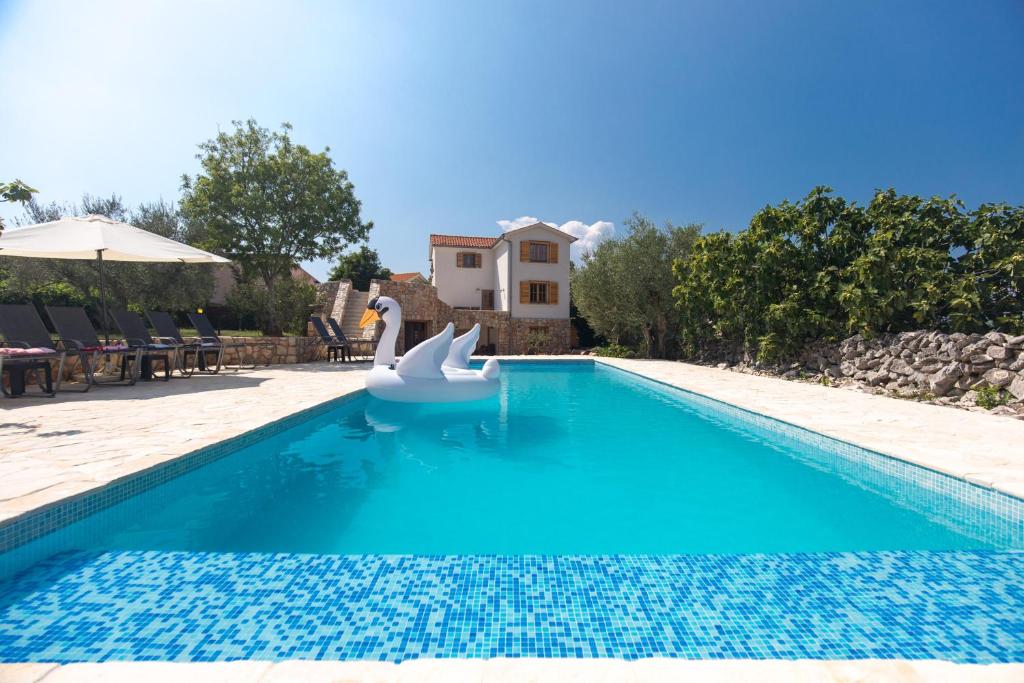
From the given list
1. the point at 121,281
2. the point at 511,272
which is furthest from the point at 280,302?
the point at 511,272

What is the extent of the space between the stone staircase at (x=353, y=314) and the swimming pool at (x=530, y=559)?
54.4 ft

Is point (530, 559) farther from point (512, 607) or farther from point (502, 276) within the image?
point (502, 276)

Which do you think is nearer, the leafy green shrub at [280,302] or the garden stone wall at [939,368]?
the garden stone wall at [939,368]

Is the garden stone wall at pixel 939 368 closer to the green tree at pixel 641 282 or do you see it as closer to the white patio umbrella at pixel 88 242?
the green tree at pixel 641 282

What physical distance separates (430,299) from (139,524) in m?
19.7

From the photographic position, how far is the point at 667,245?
20031mm

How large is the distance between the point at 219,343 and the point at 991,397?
1629 cm

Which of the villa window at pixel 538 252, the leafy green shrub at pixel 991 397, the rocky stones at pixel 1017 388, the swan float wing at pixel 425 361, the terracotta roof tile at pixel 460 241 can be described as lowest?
the leafy green shrub at pixel 991 397

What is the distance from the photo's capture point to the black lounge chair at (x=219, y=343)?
37.6 feet

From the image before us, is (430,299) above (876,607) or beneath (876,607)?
above

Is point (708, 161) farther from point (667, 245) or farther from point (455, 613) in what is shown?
point (455, 613)

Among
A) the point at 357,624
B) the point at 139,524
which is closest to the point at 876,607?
the point at 357,624

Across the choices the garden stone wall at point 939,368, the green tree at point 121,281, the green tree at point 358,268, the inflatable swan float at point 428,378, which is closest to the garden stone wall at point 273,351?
the green tree at point 121,281

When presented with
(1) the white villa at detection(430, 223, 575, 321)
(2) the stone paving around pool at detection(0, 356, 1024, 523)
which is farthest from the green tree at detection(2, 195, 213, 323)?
(1) the white villa at detection(430, 223, 575, 321)
